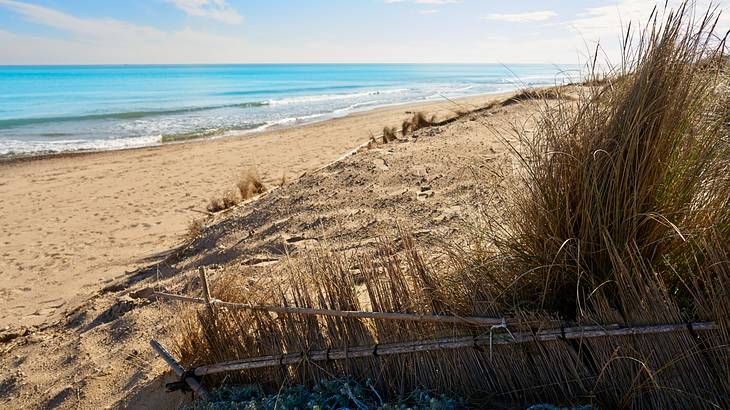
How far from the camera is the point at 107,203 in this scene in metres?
9.95

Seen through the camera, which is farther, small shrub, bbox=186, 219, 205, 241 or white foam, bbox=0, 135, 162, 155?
white foam, bbox=0, 135, 162, 155

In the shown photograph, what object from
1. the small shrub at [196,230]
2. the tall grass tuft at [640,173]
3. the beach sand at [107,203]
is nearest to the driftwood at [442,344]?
the tall grass tuft at [640,173]

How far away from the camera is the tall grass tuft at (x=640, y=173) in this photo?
2.40 metres

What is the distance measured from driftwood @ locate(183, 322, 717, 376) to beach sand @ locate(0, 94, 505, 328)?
2273 millimetres

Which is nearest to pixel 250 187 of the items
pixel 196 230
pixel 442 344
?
pixel 196 230

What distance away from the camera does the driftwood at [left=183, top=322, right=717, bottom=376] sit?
7.54 feet

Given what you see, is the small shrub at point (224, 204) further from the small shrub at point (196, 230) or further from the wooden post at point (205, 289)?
the wooden post at point (205, 289)

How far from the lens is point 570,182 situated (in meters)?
2.54

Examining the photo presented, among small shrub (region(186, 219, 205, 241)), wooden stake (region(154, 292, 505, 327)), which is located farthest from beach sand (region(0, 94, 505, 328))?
wooden stake (region(154, 292, 505, 327))

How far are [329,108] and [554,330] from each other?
2657 centimetres

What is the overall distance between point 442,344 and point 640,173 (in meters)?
1.13

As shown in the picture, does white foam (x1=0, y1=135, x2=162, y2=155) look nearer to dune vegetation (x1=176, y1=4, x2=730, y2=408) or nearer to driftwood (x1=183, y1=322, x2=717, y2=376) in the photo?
driftwood (x1=183, y1=322, x2=717, y2=376)

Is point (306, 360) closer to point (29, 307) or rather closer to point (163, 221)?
point (29, 307)

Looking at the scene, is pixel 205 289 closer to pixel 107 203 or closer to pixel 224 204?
pixel 224 204
